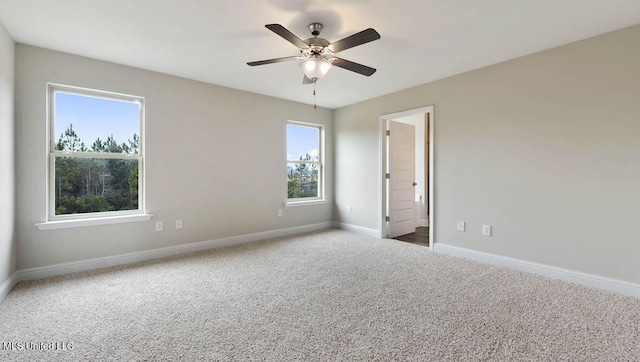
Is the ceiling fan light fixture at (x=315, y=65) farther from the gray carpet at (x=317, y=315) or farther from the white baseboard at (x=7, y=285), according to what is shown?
the white baseboard at (x=7, y=285)

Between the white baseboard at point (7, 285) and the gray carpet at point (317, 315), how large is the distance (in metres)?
0.06

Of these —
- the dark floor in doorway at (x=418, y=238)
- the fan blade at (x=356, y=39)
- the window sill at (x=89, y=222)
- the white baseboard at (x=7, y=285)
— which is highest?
the fan blade at (x=356, y=39)

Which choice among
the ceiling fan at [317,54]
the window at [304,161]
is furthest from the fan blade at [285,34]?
the window at [304,161]

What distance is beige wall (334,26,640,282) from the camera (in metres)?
2.59

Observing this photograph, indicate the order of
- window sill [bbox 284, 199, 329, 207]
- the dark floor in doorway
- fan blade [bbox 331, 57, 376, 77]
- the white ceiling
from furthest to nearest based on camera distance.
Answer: window sill [bbox 284, 199, 329, 207] → the dark floor in doorway → fan blade [bbox 331, 57, 376, 77] → the white ceiling

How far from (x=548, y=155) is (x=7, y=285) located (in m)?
5.42

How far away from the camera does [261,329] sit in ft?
6.55

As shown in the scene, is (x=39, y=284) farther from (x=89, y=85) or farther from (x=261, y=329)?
(x=261, y=329)

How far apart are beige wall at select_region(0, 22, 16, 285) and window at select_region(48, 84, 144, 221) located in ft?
1.12

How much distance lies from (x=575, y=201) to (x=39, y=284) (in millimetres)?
5384

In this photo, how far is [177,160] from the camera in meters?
3.81

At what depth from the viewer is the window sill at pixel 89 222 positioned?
2965mm

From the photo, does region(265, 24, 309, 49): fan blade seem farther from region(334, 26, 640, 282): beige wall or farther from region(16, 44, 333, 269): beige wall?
region(334, 26, 640, 282): beige wall

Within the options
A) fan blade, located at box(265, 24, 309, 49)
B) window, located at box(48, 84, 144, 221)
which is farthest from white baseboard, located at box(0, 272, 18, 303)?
fan blade, located at box(265, 24, 309, 49)
